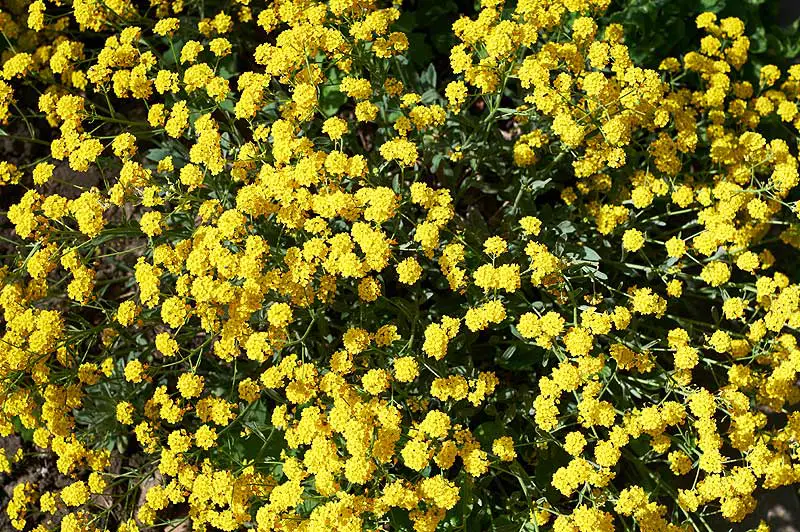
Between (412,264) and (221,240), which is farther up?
(221,240)

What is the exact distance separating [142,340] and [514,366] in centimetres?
→ 218

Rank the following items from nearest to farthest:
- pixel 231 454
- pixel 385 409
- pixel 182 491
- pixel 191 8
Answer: pixel 385 409 < pixel 182 491 < pixel 231 454 < pixel 191 8

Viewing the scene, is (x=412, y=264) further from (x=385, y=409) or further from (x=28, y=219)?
(x=28, y=219)

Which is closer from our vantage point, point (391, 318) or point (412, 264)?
point (412, 264)

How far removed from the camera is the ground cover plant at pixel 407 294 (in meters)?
3.33

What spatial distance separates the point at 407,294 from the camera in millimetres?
4348

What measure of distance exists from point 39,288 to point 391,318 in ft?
6.16

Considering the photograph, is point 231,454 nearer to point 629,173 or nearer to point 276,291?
point 276,291

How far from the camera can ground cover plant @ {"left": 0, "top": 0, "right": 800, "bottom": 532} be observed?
3.33 meters

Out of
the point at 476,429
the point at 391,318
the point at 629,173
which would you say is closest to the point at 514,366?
the point at 476,429

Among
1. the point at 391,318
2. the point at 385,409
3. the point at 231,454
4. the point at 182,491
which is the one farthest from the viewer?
the point at 391,318

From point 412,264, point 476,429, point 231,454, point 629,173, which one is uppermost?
point 412,264

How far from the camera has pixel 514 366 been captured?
156 inches

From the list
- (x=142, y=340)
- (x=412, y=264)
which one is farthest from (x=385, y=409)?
(x=142, y=340)
